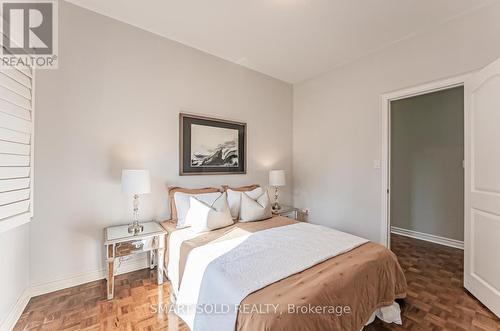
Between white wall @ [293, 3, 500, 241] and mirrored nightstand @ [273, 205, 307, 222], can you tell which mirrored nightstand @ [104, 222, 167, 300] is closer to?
mirrored nightstand @ [273, 205, 307, 222]

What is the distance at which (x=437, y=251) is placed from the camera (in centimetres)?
314

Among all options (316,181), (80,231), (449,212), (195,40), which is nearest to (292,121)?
(316,181)

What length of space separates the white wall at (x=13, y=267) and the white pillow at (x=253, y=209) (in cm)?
199

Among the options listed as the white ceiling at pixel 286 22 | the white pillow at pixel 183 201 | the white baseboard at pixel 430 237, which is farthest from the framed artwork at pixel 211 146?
the white baseboard at pixel 430 237

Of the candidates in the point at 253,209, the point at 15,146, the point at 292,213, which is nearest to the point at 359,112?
the point at 292,213

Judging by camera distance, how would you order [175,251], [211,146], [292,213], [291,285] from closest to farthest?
1. [291,285]
2. [175,251]
3. [211,146]
4. [292,213]

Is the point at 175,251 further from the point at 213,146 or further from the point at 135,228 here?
the point at 213,146

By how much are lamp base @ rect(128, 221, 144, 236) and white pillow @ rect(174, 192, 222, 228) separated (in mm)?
372

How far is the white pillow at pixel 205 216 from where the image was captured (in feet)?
7.38

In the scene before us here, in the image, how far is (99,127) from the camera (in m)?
2.26

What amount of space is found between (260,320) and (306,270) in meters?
0.53

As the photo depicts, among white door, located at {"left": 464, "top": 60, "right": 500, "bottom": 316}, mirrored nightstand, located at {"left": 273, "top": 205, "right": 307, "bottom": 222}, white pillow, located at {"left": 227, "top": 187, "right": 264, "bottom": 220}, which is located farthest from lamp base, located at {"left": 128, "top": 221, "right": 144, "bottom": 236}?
white door, located at {"left": 464, "top": 60, "right": 500, "bottom": 316}

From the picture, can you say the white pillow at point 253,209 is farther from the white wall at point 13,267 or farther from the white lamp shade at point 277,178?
the white wall at point 13,267

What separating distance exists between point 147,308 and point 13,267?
107 cm
